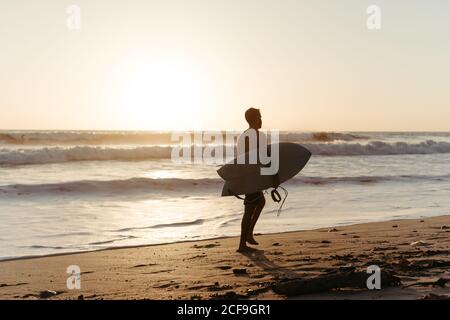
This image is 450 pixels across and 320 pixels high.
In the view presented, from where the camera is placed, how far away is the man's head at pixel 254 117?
7277 millimetres

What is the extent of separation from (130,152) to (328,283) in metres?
26.6

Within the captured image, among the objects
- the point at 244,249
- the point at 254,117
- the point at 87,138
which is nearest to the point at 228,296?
the point at 244,249

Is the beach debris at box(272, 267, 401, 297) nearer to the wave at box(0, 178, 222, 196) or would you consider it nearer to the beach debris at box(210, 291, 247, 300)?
the beach debris at box(210, 291, 247, 300)

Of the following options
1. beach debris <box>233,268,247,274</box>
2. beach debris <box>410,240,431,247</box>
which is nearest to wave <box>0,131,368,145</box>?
beach debris <box>410,240,431,247</box>

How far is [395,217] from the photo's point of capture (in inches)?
420

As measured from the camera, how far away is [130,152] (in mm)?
30578

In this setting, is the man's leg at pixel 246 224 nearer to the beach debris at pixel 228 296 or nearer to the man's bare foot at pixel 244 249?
the man's bare foot at pixel 244 249

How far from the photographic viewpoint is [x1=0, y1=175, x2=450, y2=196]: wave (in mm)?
15297

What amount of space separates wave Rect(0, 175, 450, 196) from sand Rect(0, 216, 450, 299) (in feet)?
25.8

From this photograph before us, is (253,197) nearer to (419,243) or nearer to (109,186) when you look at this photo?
(419,243)

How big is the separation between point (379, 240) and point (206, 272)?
286 cm
